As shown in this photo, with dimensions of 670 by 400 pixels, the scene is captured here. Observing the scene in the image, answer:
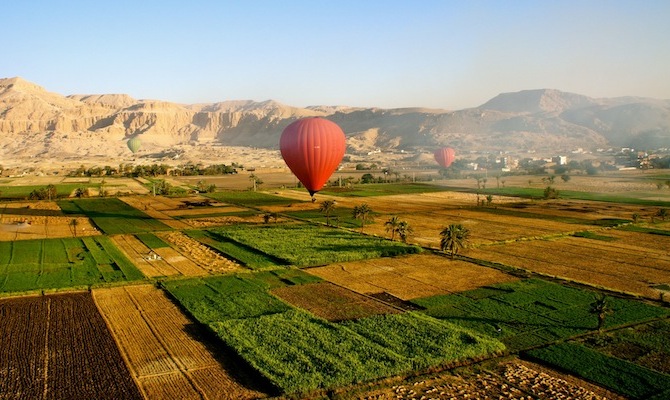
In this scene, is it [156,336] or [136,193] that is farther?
[136,193]

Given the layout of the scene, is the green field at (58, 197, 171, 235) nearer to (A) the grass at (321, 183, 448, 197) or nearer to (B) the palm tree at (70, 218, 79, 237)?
(B) the palm tree at (70, 218, 79, 237)

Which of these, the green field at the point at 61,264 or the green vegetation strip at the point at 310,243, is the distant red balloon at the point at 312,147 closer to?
the green vegetation strip at the point at 310,243

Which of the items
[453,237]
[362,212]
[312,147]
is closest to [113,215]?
[362,212]

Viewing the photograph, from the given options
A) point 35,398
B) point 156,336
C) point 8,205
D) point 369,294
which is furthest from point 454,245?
point 8,205

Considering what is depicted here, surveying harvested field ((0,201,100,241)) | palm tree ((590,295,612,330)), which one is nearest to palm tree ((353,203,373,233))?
harvested field ((0,201,100,241))

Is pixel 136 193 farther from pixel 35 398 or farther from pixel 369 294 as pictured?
pixel 35 398

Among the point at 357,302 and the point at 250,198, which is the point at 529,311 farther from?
the point at 250,198
